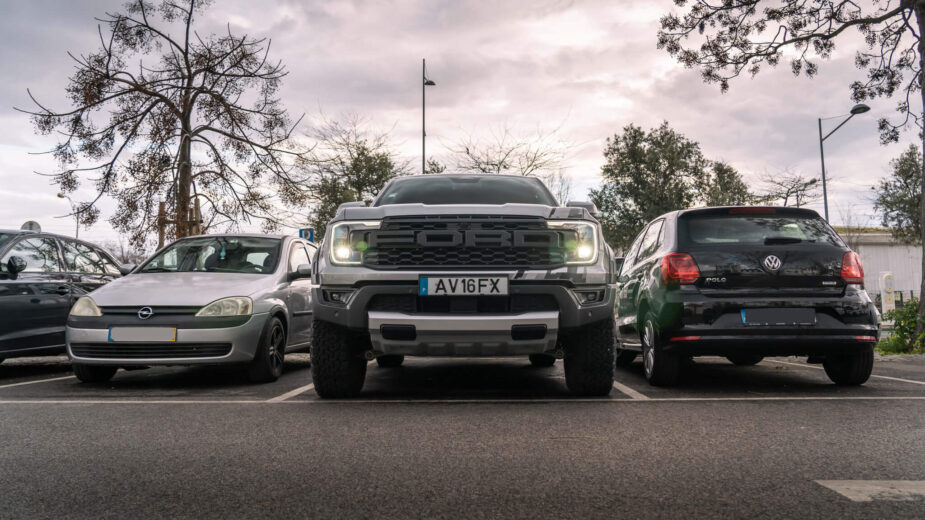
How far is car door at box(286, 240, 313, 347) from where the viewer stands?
314 inches

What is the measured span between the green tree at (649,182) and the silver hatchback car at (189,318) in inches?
1821

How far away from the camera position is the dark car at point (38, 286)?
7746 millimetres

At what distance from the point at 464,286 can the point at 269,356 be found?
2.81 metres

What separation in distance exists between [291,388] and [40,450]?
9.26 feet

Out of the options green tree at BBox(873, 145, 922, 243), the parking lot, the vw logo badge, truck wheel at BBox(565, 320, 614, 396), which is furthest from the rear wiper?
green tree at BBox(873, 145, 922, 243)

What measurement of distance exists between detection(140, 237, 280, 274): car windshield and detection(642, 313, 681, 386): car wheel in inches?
155

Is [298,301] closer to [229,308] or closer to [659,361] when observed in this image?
[229,308]

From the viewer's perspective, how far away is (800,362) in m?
9.59

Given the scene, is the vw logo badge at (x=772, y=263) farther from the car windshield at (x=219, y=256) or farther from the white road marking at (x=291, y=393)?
the car windshield at (x=219, y=256)

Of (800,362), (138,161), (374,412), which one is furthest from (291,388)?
(138,161)

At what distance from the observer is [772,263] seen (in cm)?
599

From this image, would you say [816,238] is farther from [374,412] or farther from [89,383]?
[89,383]

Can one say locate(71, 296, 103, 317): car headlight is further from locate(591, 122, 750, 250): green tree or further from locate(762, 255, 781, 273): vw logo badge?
locate(591, 122, 750, 250): green tree

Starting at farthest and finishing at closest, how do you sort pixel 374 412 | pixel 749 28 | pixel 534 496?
pixel 749 28 → pixel 374 412 → pixel 534 496
